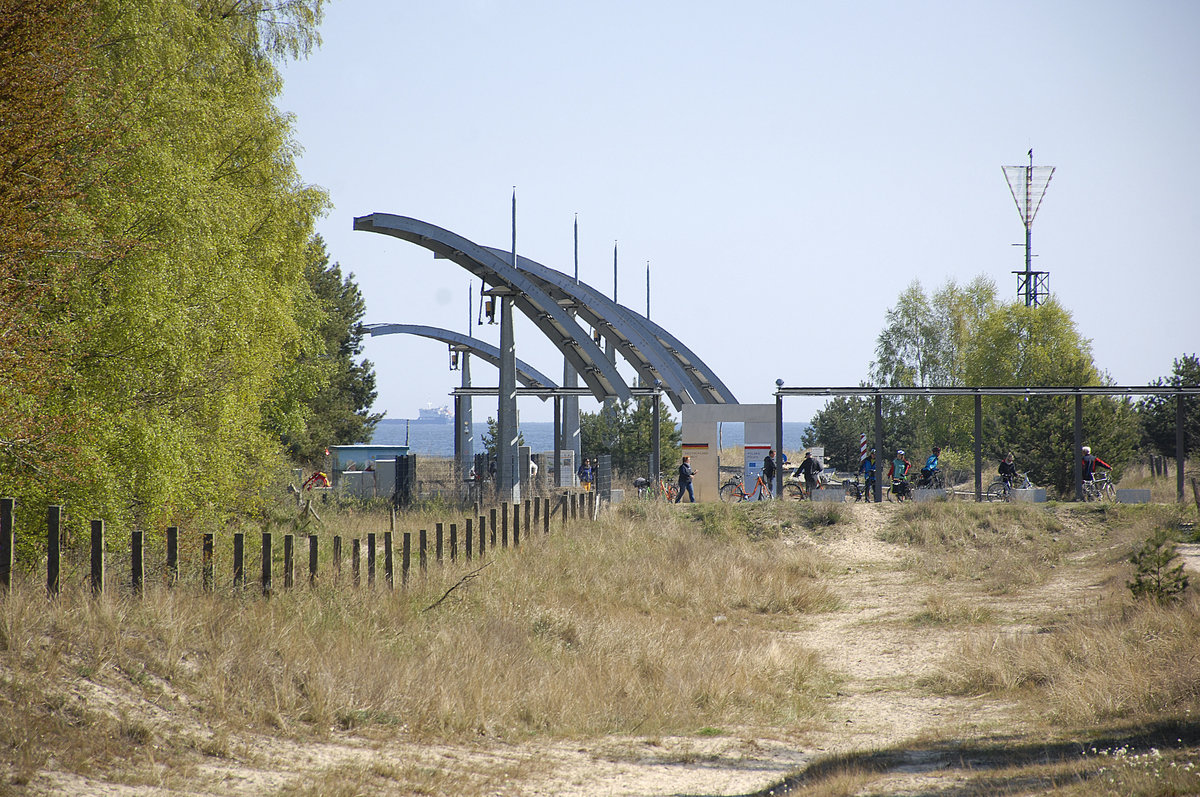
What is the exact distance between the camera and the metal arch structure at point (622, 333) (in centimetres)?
2714

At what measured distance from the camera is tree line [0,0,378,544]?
9219mm

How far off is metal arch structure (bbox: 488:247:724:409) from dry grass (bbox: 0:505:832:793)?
14.0 meters

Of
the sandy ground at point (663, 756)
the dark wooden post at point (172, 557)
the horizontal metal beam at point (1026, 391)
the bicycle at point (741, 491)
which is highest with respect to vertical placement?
the horizontal metal beam at point (1026, 391)

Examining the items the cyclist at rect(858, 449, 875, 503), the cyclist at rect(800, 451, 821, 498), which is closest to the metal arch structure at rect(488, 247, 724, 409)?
the cyclist at rect(800, 451, 821, 498)

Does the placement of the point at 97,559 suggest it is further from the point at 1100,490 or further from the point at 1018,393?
the point at 1100,490

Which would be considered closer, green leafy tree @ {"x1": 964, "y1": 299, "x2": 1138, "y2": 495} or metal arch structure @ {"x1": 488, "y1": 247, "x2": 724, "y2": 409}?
metal arch structure @ {"x1": 488, "y1": 247, "x2": 724, "y2": 409}

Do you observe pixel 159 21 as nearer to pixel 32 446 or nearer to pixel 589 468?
pixel 32 446

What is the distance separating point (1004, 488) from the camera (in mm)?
26047

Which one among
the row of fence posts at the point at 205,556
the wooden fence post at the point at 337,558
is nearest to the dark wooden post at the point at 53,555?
the row of fence posts at the point at 205,556

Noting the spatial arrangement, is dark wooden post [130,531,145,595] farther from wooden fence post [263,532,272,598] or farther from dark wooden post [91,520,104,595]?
wooden fence post [263,532,272,598]

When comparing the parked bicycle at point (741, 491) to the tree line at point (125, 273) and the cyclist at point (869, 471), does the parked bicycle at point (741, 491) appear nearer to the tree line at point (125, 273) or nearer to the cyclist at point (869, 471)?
the cyclist at point (869, 471)

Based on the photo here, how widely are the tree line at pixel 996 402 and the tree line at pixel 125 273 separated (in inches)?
734

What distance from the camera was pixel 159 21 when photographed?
39.6 ft

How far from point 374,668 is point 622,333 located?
20439mm
